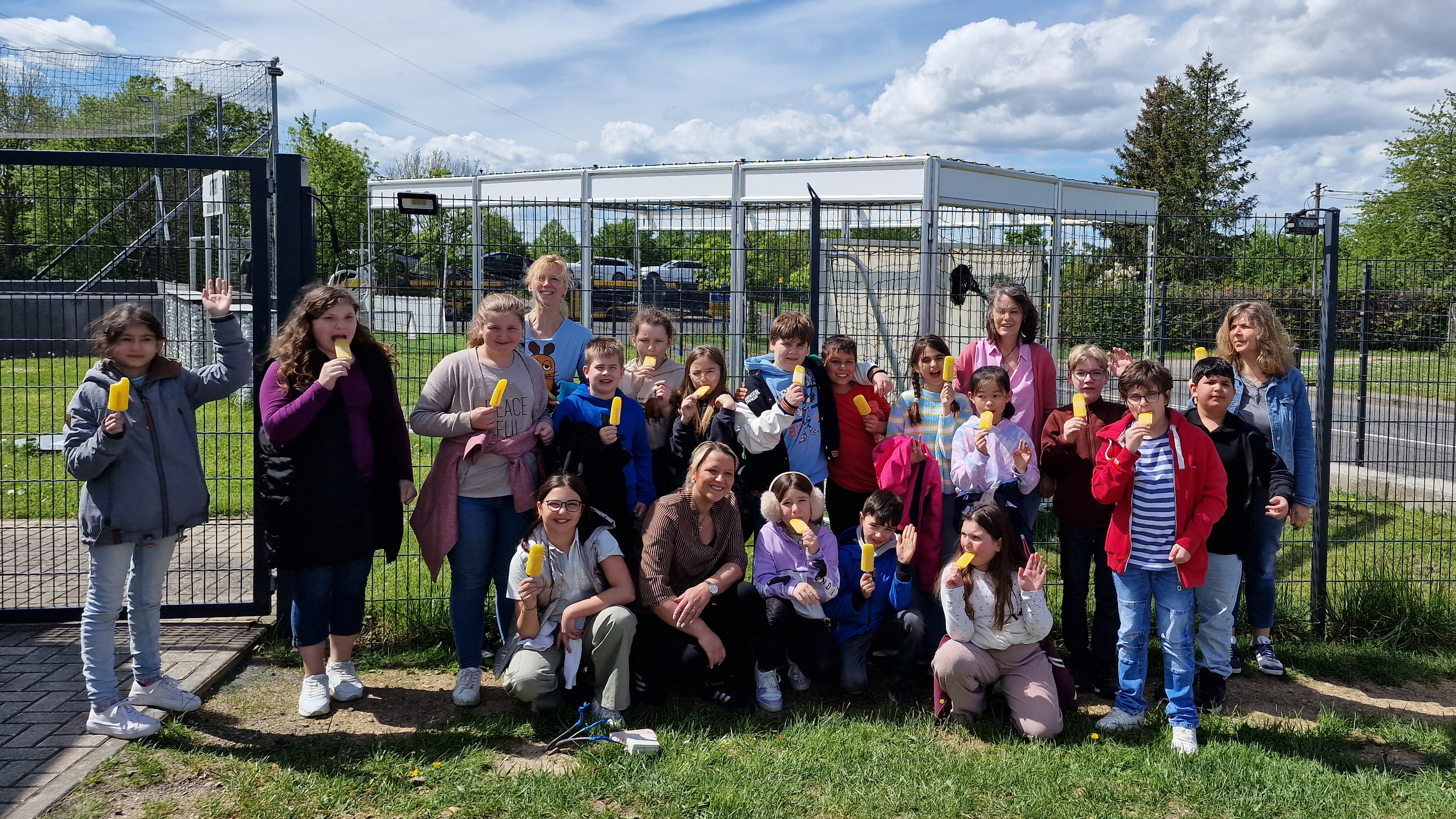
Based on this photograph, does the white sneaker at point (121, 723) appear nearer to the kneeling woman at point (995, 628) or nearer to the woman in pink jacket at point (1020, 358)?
the kneeling woman at point (995, 628)

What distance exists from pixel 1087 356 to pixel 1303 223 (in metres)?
1.98

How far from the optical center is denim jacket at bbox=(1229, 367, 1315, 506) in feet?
16.0

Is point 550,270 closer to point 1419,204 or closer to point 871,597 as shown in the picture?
point 871,597

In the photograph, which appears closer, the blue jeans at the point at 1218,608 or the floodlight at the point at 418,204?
the blue jeans at the point at 1218,608

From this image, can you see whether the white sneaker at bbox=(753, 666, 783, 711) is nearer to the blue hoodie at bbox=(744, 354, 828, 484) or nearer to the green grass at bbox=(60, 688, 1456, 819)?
the green grass at bbox=(60, 688, 1456, 819)

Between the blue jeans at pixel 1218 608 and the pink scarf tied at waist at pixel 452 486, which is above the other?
the pink scarf tied at waist at pixel 452 486

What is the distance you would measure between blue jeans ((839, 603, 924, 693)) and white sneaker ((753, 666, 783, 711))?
0.37m

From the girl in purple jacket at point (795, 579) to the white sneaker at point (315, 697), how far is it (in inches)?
79.0

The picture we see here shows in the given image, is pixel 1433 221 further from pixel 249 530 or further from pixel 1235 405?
pixel 249 530

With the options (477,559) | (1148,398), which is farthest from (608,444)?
(1148,398)

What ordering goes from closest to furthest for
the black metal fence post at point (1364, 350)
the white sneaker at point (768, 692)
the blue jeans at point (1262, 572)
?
the white sneaker at point (768, 692)
the blue jeans at point (1262, 572)
the black metal fence post at point (1364, 350)

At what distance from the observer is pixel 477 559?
4535 mm

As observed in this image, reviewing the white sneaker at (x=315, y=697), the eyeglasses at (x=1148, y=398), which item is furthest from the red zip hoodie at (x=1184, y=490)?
the white sneaker at (x=315, y=697)

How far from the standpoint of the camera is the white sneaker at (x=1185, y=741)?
411 cm
